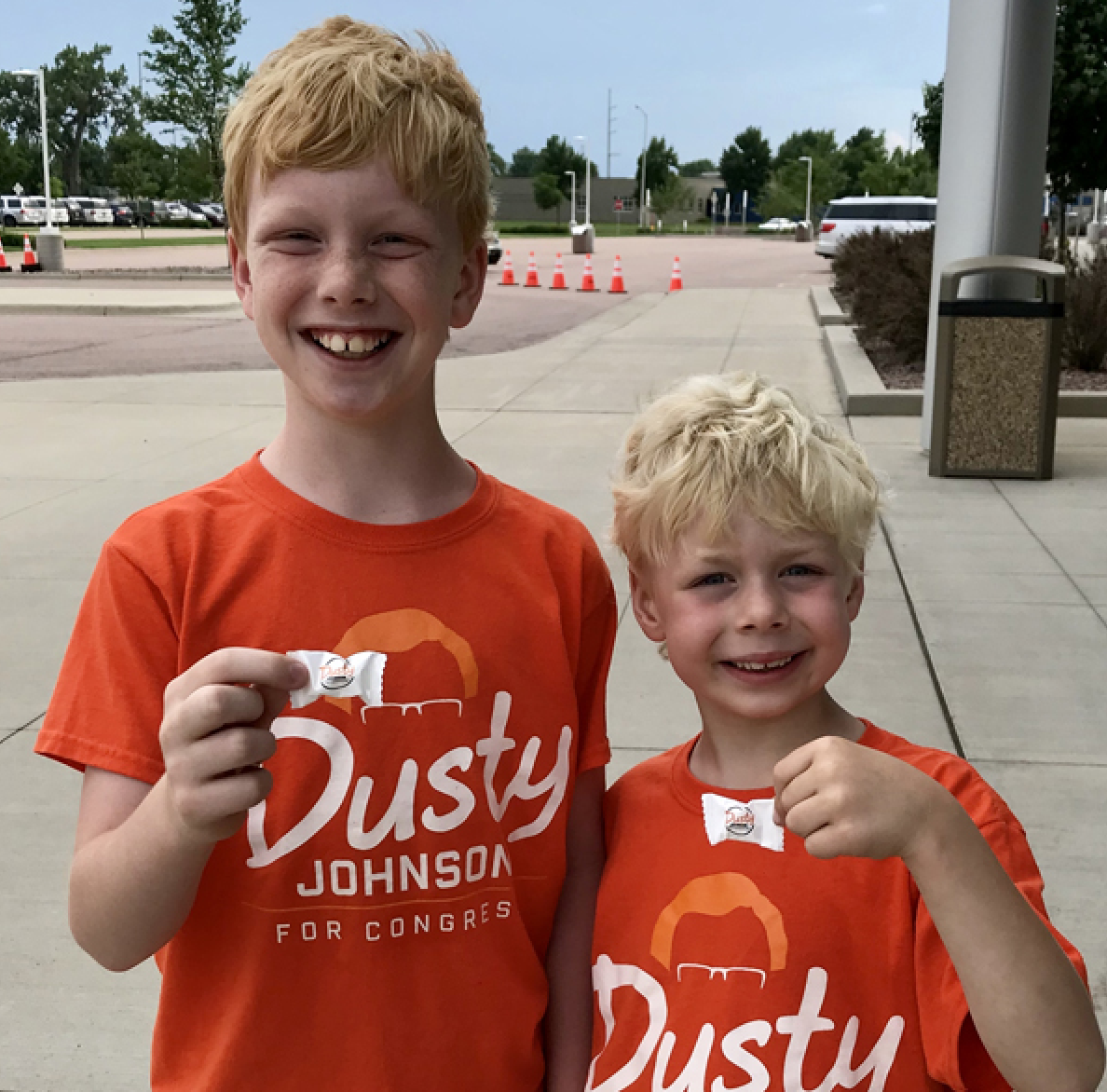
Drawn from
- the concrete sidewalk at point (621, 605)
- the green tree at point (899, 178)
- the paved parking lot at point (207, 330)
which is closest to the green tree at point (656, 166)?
the green tree at point (899, 178)

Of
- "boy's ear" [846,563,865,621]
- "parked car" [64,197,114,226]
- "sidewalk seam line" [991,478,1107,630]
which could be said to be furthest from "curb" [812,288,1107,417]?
"parked car" [64,197,114,226]

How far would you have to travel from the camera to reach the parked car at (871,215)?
1453 inches

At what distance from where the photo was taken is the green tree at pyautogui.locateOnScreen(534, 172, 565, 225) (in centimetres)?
10100

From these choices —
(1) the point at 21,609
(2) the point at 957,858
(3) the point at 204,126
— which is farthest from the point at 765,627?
(3) the point at 204,126

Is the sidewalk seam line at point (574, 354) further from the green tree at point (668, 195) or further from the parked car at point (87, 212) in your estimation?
the green tree at point (668, 195)

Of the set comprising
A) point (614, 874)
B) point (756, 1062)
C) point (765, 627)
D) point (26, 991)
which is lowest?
point (26, 991)

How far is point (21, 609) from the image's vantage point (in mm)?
5559

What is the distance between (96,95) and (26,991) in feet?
400

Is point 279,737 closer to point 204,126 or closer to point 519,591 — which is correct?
point 519,591

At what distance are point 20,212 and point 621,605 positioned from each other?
68.7 meters

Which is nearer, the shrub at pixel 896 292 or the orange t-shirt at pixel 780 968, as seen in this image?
the orange t-shirt at pixel 780 968

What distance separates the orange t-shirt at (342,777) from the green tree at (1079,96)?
18671mm

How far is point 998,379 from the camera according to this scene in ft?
28.1

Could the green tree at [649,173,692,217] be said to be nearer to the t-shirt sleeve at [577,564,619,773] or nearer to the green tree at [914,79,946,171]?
the green tree at [914,79,946,171]
